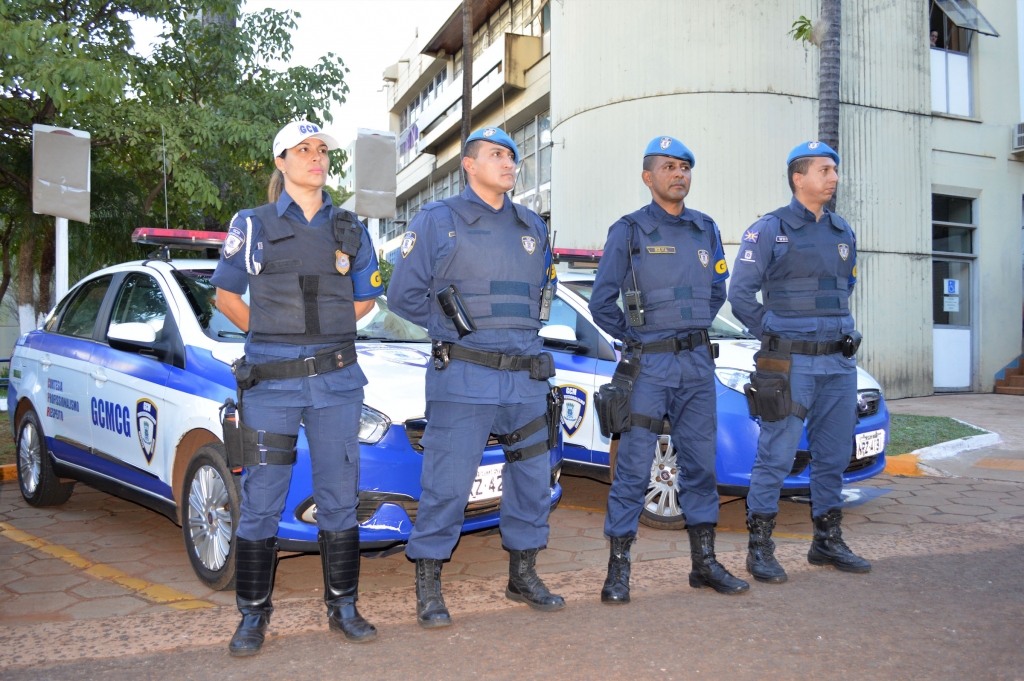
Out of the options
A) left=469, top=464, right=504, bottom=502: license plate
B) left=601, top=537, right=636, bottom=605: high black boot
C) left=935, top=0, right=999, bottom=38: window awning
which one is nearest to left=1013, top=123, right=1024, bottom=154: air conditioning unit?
left=935, top=0, right=999, bottom=38: window awning

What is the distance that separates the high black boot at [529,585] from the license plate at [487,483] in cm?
30

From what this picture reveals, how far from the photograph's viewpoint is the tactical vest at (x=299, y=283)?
11.7 ft

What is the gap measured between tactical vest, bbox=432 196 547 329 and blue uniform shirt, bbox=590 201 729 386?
56 cm

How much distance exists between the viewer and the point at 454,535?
3.89m

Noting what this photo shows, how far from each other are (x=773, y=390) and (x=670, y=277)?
78cm

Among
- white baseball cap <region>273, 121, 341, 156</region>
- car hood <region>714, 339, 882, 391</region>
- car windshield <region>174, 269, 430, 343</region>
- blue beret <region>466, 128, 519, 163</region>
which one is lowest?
car hood <region>714, 339, 882, 391</region>

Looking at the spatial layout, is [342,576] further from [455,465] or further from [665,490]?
[665,490]

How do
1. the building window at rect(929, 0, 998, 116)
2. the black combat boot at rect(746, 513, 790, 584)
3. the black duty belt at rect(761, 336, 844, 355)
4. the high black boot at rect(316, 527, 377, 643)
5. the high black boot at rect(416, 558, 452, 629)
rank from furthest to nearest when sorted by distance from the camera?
the building window at rect(929, 0, 998, 116) → the black duty belt at rect(761, 336, 844, 355) → the black combat boot at rect(746, 513, 790, 584) → the high black boot at rect(416, 558, 452, 629) → the high black boot at rect(316, 527, 377, 643)

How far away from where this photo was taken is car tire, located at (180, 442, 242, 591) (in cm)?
409

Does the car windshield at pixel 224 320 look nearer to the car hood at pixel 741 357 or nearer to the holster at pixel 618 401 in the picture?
the holster at pixel 618 401

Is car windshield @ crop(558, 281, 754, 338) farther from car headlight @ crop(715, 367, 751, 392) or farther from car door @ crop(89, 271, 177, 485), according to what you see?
car door @ crop(89, 271, 177, 485)

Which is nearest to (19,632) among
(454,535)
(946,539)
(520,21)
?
(454,535)

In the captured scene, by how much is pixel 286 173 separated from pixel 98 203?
10.2m

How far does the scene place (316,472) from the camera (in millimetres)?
3646
